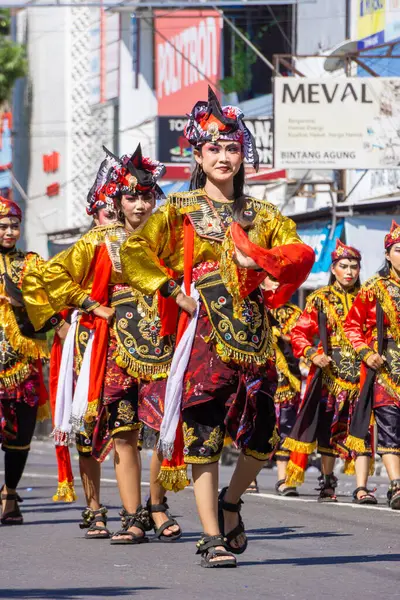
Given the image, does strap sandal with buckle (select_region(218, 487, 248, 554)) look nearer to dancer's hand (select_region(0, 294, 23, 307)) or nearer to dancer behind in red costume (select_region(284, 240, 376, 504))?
dancer's hand (select_region(0, 294, 23, 307))

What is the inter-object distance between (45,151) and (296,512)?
3757cm

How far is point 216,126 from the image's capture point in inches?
291

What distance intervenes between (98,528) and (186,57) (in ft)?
79.6

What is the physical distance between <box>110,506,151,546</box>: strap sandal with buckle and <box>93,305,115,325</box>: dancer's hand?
1.07 metres

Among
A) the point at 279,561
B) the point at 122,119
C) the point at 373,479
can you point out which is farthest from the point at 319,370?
the point at 122,119

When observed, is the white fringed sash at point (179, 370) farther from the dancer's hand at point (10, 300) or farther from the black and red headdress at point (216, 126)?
the dancer's hand at point (10, 300)

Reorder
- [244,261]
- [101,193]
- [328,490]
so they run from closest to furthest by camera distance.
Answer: [244,261] < [101,193] < [328,490]

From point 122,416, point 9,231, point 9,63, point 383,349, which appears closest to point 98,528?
point 122,416

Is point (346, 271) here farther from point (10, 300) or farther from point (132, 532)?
point (132, 532)

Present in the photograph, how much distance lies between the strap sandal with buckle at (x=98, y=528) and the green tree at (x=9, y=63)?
131ft

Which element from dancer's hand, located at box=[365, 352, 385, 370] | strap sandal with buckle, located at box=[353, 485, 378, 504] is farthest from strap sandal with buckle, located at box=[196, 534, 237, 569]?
strap sandal with buckle, located at box=[353, 485, 378, 504]

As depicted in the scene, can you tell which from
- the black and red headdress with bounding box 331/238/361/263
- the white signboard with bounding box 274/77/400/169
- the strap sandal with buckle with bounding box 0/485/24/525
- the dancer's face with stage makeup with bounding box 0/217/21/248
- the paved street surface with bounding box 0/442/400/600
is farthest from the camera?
the white signboard with bounding box 274/77/400/169

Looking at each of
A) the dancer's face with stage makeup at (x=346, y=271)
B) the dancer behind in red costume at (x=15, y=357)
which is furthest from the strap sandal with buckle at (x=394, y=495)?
the dancer behind in red costume at (x=15, y=357)

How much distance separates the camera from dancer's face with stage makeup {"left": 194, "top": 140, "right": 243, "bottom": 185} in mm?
7340
